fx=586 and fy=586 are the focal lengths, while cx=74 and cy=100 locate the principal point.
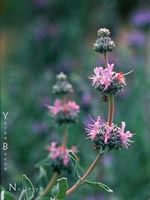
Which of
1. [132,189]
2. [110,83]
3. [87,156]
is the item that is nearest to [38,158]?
[87,156]

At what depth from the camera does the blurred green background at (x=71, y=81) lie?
2502mm

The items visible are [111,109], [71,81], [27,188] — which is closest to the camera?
[111,109]

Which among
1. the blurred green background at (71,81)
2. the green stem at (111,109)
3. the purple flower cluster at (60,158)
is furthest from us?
the blurred green background at (71,81)

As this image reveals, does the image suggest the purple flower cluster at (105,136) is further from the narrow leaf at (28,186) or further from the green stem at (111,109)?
the narrow leaf at (28,186)

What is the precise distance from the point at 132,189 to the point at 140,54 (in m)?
1.13

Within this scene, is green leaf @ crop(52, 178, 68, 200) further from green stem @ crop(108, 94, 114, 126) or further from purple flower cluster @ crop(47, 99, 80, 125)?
purple flower cluster @ crop(47, 99, 80, 125)

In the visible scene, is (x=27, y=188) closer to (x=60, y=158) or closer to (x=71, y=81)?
(x=60, y=158)

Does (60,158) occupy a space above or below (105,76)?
below

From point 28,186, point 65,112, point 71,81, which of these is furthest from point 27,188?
point 71,81

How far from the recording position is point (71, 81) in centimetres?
241

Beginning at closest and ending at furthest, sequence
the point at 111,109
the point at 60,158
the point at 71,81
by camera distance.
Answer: the point at 111,109
the point at 60,158
the point at 71,81

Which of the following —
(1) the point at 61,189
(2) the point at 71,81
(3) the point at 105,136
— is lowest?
(1) the point at 61,189

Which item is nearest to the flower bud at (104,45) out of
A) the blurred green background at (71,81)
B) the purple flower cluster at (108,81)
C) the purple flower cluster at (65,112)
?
the purple flower cluster at (108,81)

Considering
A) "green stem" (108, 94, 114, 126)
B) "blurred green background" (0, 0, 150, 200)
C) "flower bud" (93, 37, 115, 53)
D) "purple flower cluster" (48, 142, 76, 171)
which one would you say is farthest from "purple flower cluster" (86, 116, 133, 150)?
"blurred green background" (0, 0, 150, 200)
